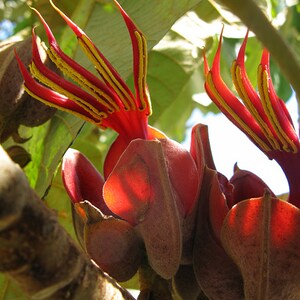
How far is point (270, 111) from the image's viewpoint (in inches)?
34.3

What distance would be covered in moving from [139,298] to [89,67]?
1.71 ft

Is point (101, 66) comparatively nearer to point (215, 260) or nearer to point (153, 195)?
point (153, 195)

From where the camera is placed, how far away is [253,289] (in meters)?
0.81

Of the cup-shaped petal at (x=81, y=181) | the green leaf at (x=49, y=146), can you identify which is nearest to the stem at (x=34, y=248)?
the cup-shaped petal at (x=81, y=181)

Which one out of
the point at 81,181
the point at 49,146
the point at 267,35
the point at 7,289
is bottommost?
the point at 7,289

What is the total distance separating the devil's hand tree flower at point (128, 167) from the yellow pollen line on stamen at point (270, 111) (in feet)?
0.37

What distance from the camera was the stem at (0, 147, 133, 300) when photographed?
1.60ft

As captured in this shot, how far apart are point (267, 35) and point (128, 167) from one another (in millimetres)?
321

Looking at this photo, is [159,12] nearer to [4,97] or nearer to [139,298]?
[4,97]

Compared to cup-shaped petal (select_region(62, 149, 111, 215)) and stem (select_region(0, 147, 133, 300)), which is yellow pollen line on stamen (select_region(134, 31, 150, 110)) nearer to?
cup-shaped petal (select_region(62, 149, 111, 215))

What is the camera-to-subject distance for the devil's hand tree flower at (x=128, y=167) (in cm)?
83

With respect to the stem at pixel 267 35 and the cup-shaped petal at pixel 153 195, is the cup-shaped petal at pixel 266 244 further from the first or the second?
the stem at pixel 267 35

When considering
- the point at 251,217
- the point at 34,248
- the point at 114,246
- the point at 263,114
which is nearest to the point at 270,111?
the point at 263,114

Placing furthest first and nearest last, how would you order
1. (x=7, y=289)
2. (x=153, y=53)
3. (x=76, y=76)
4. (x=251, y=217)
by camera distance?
(x=153, y=53), (x=7, y=289), (x=76, y=76), (x=251, y=217)
